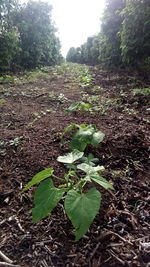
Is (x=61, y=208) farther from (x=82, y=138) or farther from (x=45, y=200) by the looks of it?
(x=82, y=138)

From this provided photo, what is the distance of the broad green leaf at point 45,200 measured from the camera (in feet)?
2.33

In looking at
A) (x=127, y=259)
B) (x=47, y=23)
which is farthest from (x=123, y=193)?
(x=47, y=23)

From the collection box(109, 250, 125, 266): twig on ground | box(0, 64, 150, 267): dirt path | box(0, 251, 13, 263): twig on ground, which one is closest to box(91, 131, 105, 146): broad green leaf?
box(0, 64, 150, 267): dirt path

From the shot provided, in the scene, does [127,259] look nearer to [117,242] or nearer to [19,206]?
[117,242]

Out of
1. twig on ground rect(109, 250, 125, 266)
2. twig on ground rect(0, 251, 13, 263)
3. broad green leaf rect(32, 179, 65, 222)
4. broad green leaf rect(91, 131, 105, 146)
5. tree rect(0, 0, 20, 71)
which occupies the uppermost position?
tree rect(0, 0, 20, 71)

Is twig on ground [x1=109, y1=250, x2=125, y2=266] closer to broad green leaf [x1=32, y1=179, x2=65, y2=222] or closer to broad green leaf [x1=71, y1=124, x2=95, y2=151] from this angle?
broad green leaf [x1=32, y1=179, x2=65, y2=222]

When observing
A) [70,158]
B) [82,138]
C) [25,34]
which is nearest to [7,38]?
[25,34]

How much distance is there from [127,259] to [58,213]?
1.30ft

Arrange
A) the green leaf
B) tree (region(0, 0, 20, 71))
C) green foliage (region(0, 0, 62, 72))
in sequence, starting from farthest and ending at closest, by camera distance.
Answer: green foliage (region(0, 0, 62, 72))
tree (region(0, 0, 20, 71))
the green leaf

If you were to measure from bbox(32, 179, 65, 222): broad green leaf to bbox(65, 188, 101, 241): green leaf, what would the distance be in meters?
0.08

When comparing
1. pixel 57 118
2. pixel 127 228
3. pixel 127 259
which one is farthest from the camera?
pixel 57 118

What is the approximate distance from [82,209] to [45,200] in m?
0.19

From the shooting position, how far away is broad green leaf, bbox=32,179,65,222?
710 millimetres

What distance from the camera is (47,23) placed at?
11.9 metres
